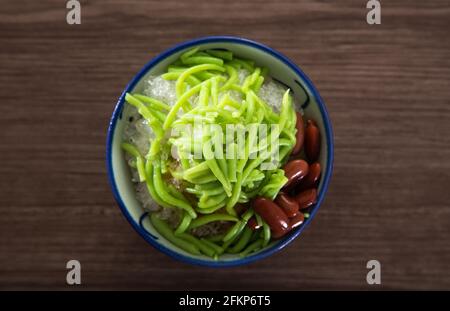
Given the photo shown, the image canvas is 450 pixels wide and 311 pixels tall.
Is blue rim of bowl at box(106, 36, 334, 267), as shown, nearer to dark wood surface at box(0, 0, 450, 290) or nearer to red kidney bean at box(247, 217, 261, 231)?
red kidney bean at box(247, 217, 261, 231)

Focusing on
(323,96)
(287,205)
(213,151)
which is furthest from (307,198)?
(323,96)

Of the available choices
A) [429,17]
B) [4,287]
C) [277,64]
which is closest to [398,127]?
Result: [429,17]

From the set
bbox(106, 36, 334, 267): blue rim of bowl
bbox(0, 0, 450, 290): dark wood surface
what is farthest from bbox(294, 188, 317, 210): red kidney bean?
bbox(0, 0, 450, 290): dark wood surface

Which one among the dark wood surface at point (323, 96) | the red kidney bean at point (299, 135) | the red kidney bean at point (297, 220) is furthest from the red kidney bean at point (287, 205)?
the dark wood surface at point (323, 96)

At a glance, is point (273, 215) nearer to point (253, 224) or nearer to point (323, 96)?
point (253, 224)

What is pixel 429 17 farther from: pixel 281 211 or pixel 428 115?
pixel 281 211
